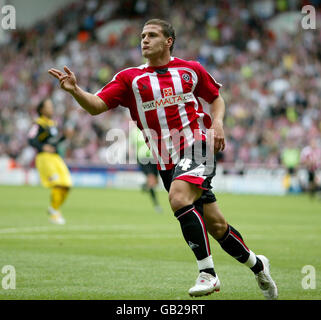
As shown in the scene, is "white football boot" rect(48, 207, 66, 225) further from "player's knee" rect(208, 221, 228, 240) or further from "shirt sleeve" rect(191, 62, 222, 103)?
"player's knee" rect(208, 221, 228, 240)

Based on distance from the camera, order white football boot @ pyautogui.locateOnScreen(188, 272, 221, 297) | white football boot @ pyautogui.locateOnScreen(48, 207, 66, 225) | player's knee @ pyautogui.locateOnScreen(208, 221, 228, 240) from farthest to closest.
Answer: white football boot @ pyautogui.locateOnScreen(48, 207, 66, 225) < player's knee @ pyautogui.locateOnScreen(208, 221, 228, 240) < white football boot @ pyautogui.locateOnScreen(188, 272, 221, 297)

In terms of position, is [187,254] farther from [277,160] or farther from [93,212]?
[277,160]

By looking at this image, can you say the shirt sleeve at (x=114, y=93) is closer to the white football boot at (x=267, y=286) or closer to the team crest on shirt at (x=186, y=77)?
the team crest on shirt at (x=186, y=77)

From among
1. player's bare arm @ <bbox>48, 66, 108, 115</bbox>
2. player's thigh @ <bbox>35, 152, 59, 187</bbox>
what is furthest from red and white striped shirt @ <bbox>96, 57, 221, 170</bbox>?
player's thigh @ <bbox>35, 152, 59, 187</bbox>

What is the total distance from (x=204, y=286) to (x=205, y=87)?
1.93 metres

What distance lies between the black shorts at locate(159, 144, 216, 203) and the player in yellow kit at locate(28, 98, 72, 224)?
781 centimetres

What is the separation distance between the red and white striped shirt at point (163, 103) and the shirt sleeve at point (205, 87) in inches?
2.6

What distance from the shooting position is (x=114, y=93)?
6.46 meters

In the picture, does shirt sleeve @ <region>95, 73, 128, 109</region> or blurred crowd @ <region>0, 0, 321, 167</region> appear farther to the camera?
blurred crowd @ <region>0, 0, 321, 167</region>

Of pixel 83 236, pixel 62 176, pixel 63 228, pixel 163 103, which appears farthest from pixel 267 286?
pixel 62 176

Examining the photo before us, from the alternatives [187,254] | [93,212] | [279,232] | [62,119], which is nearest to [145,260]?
[187,254]

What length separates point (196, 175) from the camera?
625 centimetres

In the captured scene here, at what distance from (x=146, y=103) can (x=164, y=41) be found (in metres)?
0.60

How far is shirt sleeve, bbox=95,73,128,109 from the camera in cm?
641
